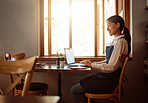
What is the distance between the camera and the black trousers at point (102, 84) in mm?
1762

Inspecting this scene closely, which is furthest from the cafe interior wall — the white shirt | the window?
the white shirt

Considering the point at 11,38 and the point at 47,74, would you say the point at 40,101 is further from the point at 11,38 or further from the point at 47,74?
the point at 11,38

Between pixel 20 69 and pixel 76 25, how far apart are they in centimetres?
290

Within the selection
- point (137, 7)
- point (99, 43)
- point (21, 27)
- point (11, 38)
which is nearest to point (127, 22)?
point (137, 7)

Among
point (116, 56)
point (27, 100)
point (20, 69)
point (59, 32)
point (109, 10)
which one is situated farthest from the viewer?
point (59, 32)

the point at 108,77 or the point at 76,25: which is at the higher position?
the point at 76,25

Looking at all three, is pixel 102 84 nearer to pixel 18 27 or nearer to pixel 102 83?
pixel 102 83

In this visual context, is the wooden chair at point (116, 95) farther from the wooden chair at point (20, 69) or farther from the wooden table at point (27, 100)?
the wooden table at point (27, 100)

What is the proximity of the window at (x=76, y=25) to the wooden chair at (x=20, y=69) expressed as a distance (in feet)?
6.40

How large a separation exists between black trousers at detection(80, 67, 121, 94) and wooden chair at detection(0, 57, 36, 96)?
0.88 meters

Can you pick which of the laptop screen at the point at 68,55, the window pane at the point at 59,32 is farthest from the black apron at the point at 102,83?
the window pane at the point at 59,32

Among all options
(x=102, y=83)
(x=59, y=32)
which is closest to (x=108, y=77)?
(x=102, y=83)

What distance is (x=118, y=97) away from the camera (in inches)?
70.5

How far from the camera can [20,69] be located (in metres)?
1.08
